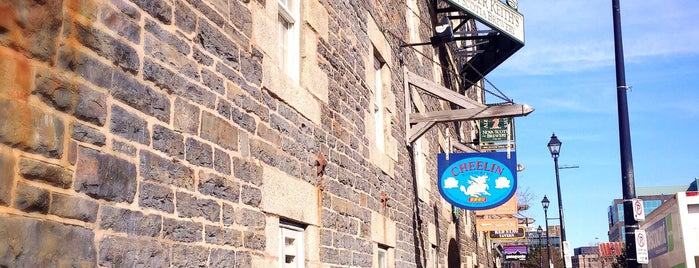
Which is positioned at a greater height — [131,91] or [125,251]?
[131,91]

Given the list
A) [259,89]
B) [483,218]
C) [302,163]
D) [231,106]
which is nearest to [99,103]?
[231,106]

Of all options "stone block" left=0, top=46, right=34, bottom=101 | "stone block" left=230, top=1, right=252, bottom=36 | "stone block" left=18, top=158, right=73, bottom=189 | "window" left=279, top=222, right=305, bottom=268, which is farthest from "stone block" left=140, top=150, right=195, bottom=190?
"window" left=279, top=222, right=305, bottom=268

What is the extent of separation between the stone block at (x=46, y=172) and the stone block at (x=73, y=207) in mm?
60

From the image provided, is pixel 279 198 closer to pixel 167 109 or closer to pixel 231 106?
pixel 231 106

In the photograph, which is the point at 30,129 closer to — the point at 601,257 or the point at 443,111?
the point at 443,111

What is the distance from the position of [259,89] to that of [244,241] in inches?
47.9

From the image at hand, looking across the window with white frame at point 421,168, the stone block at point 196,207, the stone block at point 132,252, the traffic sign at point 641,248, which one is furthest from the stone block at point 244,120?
the window with white frame at point 421,168

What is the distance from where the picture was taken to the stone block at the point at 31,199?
3215mm

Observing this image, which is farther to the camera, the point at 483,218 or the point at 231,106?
the point at 483,218

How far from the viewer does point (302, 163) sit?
686 cm

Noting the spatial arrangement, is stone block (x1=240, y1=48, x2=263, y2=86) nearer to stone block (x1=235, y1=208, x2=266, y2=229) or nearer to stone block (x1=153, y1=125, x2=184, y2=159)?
stone block (x1=235, y1=208, x2=266, y2=229)

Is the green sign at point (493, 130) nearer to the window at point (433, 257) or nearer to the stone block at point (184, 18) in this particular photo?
the window at point (433, 257)

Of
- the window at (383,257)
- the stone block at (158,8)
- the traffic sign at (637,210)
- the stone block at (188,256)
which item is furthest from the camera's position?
the traffic sign at (637,210)

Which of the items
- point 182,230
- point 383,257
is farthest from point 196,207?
point 383,257
